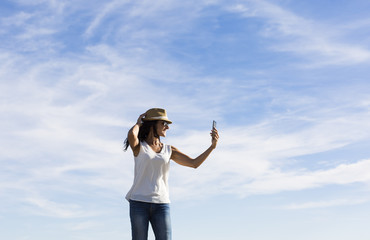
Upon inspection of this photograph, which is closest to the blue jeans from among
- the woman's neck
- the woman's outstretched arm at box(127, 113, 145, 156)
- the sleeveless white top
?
the sleeveless white top

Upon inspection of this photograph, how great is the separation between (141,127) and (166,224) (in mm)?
1856

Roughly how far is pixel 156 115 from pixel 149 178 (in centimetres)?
Answer: 118

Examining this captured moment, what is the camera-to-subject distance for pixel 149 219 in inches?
358

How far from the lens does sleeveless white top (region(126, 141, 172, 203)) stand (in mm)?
8969

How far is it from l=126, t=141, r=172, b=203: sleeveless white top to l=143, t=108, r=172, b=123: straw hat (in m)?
0.56

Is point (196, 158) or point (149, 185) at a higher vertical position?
point (196, 158)

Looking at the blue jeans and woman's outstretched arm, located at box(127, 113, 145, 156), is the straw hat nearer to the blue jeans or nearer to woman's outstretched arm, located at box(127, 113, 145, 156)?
woman's outstretched arm, located at box(127, 113, 145, 156)

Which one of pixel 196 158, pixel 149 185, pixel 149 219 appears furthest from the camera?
pixel 196 158

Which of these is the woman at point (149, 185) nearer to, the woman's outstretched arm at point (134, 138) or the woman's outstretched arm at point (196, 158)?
the woman's outstretched arm at point (134, 138)

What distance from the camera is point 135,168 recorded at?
920 cm

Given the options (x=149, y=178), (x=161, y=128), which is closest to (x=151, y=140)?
(x=161, y=128)

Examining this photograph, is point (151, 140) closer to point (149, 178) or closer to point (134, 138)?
point (134, 138)

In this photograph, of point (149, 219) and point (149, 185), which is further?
point (149, 219)

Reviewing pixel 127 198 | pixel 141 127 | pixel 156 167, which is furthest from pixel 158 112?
pixel 127 198
